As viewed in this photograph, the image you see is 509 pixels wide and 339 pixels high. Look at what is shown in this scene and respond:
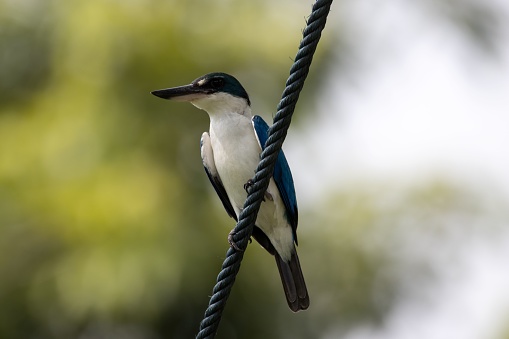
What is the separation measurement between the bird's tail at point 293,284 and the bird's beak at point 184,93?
0.88 meters

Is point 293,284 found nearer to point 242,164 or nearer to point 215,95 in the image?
point 242,164

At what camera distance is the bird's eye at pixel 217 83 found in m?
5.38

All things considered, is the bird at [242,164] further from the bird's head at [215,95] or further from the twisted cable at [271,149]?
the twisted cable at [271,149]

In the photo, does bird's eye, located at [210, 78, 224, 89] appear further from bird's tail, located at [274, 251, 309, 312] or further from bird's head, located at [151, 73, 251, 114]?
bird's tail, located at [274, 251, 309, 312]

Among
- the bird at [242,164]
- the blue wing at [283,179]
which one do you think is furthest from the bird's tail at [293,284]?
the blue wing at [283,179]

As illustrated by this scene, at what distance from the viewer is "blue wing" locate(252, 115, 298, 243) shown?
203 inches

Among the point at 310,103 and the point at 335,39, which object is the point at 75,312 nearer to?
the point at 310,103

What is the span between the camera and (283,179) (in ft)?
17.4

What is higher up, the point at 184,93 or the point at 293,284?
the point at 184,93

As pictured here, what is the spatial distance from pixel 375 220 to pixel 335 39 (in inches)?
68.4

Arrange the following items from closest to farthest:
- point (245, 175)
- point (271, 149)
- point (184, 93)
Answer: point (271, 149)
point (245, 175)
point (184, 93)

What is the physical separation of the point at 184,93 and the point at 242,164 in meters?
0.47

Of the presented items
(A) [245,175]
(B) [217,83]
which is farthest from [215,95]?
(A) [245,175]

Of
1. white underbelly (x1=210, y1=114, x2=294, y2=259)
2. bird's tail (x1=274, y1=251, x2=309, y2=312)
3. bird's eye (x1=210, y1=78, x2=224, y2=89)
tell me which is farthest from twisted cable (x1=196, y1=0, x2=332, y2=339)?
bird's eye (x1=210, y1=78, x2=224, y2=89)
